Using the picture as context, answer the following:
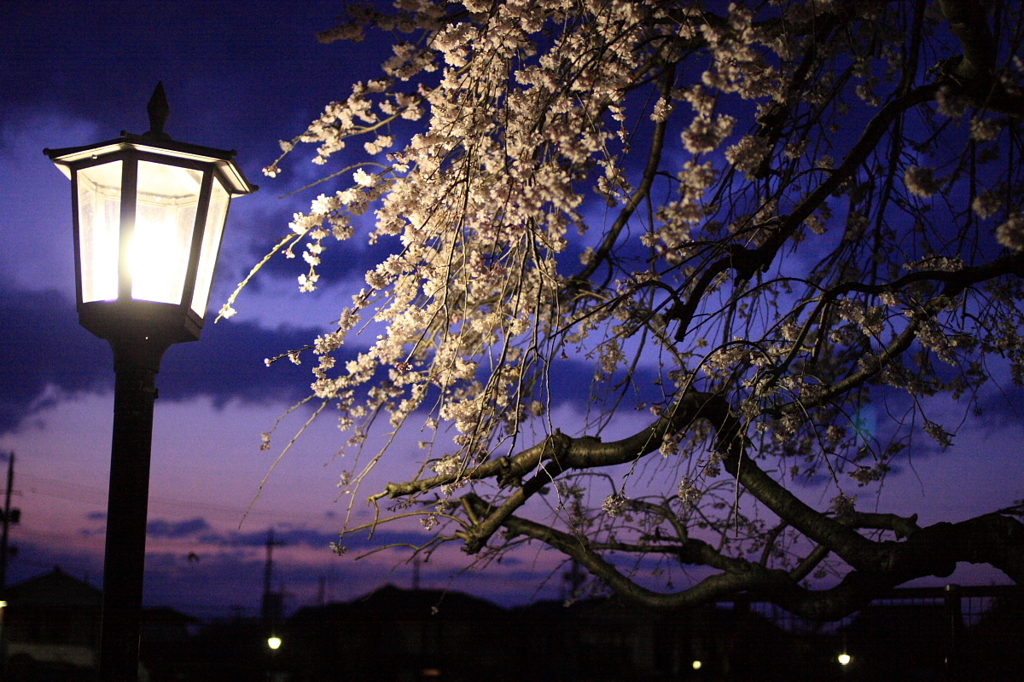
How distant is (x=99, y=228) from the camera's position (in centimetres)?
252

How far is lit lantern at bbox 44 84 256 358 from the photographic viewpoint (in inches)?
95.7

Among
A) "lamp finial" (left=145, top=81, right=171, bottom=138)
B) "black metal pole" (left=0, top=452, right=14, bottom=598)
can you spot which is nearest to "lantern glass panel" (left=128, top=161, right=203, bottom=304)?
"lamp finial" (left=145, top=81, right=171, bottom=138)

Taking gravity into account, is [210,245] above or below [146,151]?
below

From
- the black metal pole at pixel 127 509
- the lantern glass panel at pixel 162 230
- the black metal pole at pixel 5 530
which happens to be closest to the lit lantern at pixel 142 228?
the lantern glass panel at pixel 162 230

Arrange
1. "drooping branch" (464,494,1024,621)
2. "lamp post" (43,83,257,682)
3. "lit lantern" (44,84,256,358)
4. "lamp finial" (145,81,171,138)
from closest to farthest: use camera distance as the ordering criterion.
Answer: "lamp post" (43,83,257,682) → "lit lantern" (44,84,256,358) → "lamp finial" (145,81,171,138) → "drooping branch" (464,494,1024,621)

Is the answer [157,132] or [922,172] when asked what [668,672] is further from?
[157,132]

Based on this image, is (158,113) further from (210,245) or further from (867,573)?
(867,573)

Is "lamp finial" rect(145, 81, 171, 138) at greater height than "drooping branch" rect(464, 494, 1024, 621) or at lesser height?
greater

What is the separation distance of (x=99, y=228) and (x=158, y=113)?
432mm

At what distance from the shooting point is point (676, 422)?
3658 millimetres

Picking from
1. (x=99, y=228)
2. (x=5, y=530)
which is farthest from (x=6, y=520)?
(x=99, y=228)

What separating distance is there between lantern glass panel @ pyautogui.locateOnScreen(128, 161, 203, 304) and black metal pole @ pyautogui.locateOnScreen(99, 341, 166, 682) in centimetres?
21

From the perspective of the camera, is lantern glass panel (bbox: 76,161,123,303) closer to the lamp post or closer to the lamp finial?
the lamp post

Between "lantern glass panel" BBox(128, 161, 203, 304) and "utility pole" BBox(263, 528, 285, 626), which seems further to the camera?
"utility pole" BBox(263, 528, 285, 626)
